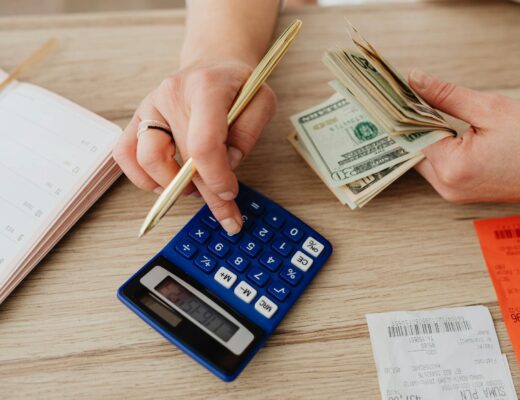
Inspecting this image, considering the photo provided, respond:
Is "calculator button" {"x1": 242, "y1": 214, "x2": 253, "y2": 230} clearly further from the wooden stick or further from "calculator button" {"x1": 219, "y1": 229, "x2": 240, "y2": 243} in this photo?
the wooden stick

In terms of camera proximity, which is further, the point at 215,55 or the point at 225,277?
the point at 215,55

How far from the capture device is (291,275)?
60 cm

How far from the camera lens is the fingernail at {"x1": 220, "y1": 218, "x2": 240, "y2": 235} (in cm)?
61

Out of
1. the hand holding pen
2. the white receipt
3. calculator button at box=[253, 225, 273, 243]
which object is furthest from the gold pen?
the white receipt

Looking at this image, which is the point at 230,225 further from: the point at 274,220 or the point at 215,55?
the point at 215,55

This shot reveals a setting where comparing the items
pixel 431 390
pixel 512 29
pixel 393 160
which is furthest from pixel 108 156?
pixel 512 29

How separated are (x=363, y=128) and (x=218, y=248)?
294 mm

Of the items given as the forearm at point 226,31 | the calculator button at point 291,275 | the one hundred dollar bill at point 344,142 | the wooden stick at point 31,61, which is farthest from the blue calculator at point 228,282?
the wooden stick at point 31,61

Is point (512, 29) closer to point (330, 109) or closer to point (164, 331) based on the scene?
point (330, 109)

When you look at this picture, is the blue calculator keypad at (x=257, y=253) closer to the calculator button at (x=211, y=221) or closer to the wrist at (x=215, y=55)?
the calculator button at (x=211, y=221)

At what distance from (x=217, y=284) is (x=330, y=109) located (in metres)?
0.33

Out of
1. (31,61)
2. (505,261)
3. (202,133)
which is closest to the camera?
(202,133)

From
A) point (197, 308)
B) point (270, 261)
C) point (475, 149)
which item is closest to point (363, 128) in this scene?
point (475, 149)

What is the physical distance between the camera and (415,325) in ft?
1.92
